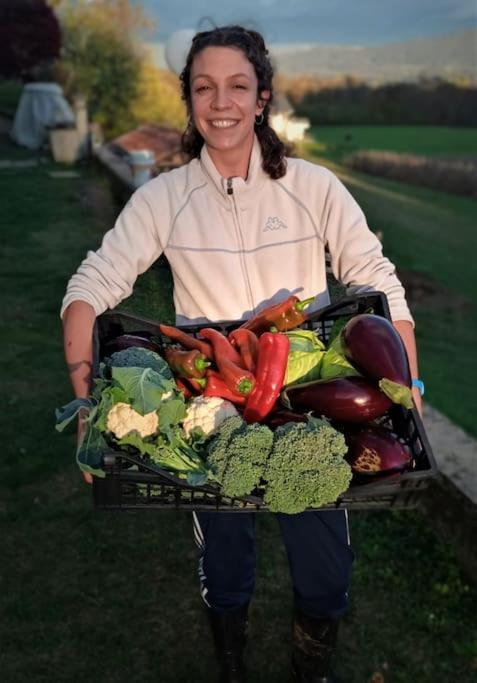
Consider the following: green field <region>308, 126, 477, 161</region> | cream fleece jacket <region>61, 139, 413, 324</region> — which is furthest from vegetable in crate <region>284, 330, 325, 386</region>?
green field <region>308, 126, 477, 161</region>

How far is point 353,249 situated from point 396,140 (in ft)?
171

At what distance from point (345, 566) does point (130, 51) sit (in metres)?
24.3

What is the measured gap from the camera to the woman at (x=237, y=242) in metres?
2.25

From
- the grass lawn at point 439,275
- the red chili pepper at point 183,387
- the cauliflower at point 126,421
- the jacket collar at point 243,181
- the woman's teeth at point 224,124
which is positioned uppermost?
the woman's teeth at point 224,124

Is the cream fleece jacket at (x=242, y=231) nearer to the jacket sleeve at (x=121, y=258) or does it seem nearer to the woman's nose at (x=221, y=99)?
the jacket sleeve at (x=121, y=258)

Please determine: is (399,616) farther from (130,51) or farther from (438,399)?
(130,51)

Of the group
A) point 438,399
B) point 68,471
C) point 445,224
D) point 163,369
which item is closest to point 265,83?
point 163,369

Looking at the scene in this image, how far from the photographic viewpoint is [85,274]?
2.25 meters

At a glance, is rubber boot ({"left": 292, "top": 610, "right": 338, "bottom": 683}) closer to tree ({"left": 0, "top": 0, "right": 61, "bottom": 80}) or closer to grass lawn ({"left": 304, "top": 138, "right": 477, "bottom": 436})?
grass lawn ({"left": 304, "top": 138, "right": 477, "bottom": 436})

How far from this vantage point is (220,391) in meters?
1.71

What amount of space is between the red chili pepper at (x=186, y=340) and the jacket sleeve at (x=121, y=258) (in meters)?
0.41

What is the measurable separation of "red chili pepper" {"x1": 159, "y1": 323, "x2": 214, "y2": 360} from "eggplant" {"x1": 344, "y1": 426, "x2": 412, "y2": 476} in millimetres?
476

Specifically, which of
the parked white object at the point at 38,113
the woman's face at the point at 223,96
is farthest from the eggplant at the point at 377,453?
the parked white object at the point at 38,113

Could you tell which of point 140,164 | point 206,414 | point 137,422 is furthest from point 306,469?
point 140,164
